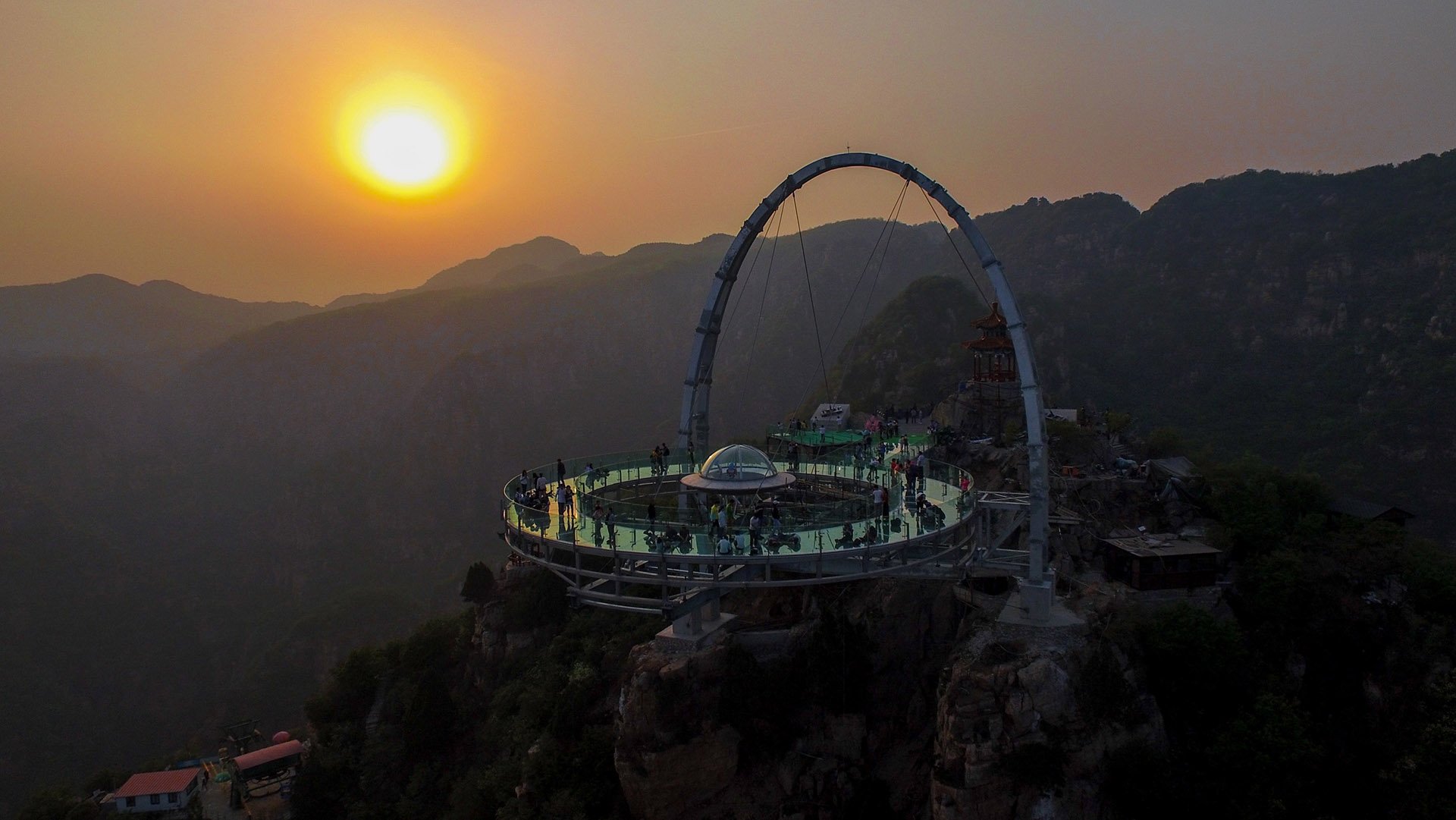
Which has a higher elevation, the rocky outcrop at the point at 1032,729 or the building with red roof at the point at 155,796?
the rocky outcrop at the point at 1032,729

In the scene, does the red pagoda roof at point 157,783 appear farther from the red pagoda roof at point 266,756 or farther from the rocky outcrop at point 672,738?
the rocky outcrop at point 672,738

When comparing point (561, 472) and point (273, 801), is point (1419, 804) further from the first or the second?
point (273, 801)

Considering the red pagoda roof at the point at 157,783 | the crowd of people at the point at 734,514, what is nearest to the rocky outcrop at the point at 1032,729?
the crowd of people at the point at 734,514

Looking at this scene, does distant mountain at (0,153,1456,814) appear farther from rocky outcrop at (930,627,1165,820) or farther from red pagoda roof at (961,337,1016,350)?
rocky outcrop at (930,627,1165,820)

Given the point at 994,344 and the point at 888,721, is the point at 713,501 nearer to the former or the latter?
the point at 888,721

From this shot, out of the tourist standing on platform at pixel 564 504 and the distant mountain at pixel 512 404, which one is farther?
the distant mountain at pixel 512 404

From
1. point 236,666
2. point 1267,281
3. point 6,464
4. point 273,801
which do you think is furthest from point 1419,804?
point 6,464

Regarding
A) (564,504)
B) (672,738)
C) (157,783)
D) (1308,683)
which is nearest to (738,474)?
(564,504)

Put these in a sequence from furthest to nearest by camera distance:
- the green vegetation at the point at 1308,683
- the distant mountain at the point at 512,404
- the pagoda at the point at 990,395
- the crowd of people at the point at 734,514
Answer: the distant mountain at the point at 512,404, the pagoda at the point at 990,395, the green vegetation at the point at 1308,683, the crowd of people at the point at 734,514
